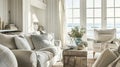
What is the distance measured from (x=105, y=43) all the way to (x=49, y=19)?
2.56 m

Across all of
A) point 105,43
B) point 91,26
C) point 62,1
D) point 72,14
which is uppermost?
point 62,1

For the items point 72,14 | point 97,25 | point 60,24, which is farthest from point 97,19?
point 60,24

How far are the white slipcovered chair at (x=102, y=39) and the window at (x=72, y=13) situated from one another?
1.29 meters

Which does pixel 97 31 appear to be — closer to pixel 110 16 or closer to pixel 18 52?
pixel 110 16

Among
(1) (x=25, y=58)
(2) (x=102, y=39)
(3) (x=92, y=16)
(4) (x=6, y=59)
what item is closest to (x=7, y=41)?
(1) (x=25, y=58)

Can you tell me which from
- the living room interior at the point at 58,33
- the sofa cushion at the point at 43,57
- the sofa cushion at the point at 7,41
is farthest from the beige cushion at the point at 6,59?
the sofa cushion at the point at 7,41

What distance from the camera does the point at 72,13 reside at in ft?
24.4

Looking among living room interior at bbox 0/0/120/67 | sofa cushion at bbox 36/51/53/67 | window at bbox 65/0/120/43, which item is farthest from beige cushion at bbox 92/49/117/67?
window at bbox 65/0/120/43

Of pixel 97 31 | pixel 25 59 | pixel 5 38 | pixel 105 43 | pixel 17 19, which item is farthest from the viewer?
pixel 97 31

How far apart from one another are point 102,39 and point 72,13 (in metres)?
1.84

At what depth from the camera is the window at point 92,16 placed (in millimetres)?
7316

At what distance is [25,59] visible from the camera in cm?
252

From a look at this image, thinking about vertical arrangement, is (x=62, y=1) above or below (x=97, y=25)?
above

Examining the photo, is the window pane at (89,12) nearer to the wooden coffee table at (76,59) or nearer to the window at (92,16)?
the window at (92,16)
